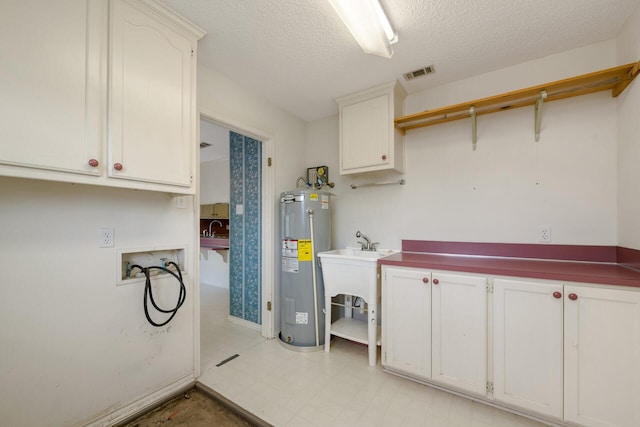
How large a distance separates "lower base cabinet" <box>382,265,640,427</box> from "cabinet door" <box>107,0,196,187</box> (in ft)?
5.81

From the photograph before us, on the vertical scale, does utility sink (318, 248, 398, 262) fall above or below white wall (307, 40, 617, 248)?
below

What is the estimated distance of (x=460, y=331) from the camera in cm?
167

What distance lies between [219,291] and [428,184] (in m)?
3.94

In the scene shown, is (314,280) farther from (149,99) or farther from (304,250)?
(149,99)

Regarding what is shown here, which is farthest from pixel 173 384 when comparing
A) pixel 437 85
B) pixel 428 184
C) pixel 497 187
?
pixel 437 85

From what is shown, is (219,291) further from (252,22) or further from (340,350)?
(252,22)

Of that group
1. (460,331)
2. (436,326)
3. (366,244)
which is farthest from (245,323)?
(460,331)

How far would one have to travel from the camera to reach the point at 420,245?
237 cm

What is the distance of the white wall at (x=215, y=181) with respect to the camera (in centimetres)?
480

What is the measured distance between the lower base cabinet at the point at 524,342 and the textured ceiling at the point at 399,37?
1.66 m

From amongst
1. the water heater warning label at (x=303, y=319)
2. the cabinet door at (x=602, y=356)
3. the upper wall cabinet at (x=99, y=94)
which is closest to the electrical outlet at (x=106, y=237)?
the upper wall cabinet at (x=99, y=94)

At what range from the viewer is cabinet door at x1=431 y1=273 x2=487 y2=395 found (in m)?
1.61

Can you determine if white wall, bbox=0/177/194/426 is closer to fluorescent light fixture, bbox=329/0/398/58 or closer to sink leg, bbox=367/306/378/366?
sink leg, bbox=367/306/378/366

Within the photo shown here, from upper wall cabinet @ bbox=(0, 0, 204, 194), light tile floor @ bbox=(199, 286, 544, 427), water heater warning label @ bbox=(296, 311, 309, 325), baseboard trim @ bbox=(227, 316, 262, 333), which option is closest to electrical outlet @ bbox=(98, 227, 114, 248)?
upper wall cabinet @ bbox=(0, 0, 204, 194)
